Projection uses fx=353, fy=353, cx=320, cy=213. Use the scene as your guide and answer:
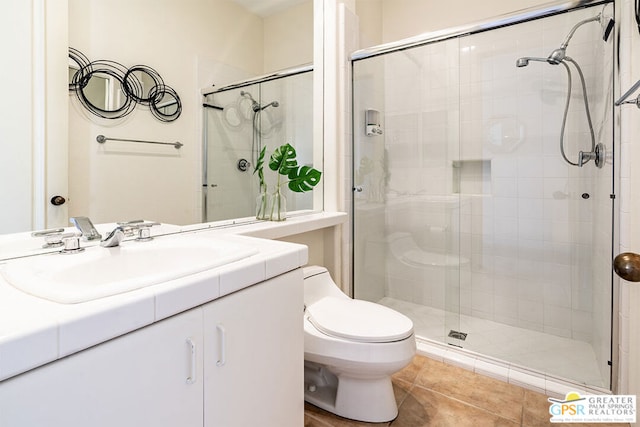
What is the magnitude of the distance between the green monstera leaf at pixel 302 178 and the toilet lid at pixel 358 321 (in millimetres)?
632

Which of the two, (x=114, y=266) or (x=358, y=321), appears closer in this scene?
(x=114, y=266)

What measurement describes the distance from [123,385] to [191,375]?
0.15 metres

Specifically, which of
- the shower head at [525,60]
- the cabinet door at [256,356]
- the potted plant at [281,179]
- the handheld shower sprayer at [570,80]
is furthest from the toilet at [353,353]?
the shower head at [525,60]

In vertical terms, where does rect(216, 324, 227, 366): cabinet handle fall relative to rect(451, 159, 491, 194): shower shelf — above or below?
below

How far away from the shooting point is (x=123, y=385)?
645mm

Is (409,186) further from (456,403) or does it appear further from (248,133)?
(456,403)

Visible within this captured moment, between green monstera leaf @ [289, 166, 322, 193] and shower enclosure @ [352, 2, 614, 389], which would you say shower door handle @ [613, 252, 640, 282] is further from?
green monstera leaf @ [289, 166, 322, 193]

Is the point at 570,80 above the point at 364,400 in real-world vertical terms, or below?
above

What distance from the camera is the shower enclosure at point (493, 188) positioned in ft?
6.34

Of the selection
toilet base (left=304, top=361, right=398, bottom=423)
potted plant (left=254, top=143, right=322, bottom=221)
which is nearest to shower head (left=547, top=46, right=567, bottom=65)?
potted plant (left=254, top=143, right=322, bottom=221)

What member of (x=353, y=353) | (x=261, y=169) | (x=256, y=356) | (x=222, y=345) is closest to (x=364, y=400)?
(x=353, y=353)

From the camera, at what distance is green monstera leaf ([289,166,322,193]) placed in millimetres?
1909

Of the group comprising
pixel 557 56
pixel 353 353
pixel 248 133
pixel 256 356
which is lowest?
pixel 353 353

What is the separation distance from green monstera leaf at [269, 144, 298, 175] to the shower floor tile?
4.27 feet
